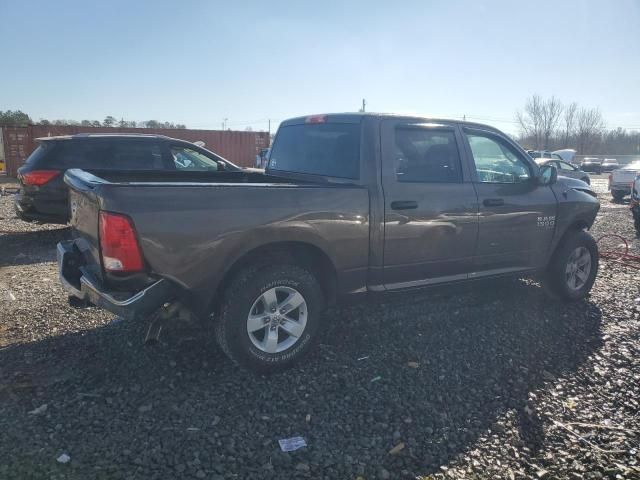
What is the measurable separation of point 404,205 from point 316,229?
0.84m

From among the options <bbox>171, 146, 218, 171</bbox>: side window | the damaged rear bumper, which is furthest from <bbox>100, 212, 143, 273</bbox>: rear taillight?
<bbox>171, 146, 218, 171</bbox>: side window

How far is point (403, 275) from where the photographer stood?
162 inches

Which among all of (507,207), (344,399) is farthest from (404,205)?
(344,399)

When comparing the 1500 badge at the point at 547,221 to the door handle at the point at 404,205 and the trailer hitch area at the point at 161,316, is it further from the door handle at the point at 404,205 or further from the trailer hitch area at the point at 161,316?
the trailer hitch area at the point at 161,316

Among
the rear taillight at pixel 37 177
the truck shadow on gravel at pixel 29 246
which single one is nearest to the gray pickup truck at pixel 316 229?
the truck shadow on gravel at pixel 29 246

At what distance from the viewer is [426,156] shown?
4.27 m

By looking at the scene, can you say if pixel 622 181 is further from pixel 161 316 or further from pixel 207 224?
pixel 161 316

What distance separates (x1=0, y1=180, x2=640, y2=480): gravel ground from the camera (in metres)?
2.65

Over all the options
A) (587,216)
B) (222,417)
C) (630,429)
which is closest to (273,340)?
(222,417)

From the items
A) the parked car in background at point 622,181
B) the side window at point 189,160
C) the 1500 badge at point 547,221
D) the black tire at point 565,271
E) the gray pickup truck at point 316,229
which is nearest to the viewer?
the gray pickup truck at point 316,229

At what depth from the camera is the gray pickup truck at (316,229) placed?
3.05 m

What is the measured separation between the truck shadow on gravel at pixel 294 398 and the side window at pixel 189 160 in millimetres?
4416

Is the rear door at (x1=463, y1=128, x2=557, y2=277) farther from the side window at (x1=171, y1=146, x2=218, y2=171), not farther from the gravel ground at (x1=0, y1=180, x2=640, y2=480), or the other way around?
the side window at (x1=171, y1=146, x2=218, y2=171)

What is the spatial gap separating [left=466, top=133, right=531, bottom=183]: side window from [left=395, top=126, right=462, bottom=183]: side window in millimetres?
273
